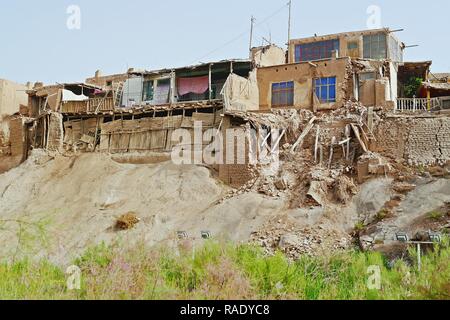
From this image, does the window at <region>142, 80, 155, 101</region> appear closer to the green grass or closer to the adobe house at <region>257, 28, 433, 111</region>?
the adobe house at <region>257, 28, 433, 111</region>

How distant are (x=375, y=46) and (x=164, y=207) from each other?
49.3ft

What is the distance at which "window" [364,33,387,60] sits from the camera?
32844mm

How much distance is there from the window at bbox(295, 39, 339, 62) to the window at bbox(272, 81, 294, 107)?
4720mm

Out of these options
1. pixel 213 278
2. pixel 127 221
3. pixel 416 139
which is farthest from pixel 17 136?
pixel 213 278

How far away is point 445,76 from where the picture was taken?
35750 millimetres

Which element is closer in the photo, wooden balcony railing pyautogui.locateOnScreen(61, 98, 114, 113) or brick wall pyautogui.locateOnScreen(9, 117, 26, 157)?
wooden balcony railing pyautogui.locateOnScreen(61, 98, 114, 113)

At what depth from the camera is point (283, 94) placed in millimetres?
29875

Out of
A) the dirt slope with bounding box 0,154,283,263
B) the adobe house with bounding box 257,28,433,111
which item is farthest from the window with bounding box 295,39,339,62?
the dirt slope with bounding box 0,154,283,263

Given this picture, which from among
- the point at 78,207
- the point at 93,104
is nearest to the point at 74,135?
the point at 93,104

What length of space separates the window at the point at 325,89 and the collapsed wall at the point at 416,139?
3608mm

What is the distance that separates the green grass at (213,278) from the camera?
1095cm

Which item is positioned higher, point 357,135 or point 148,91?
point 148,91

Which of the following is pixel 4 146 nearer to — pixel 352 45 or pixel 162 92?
pixel 162 92

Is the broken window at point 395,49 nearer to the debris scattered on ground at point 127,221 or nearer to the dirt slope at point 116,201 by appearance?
the dirt slope at point 116,201
